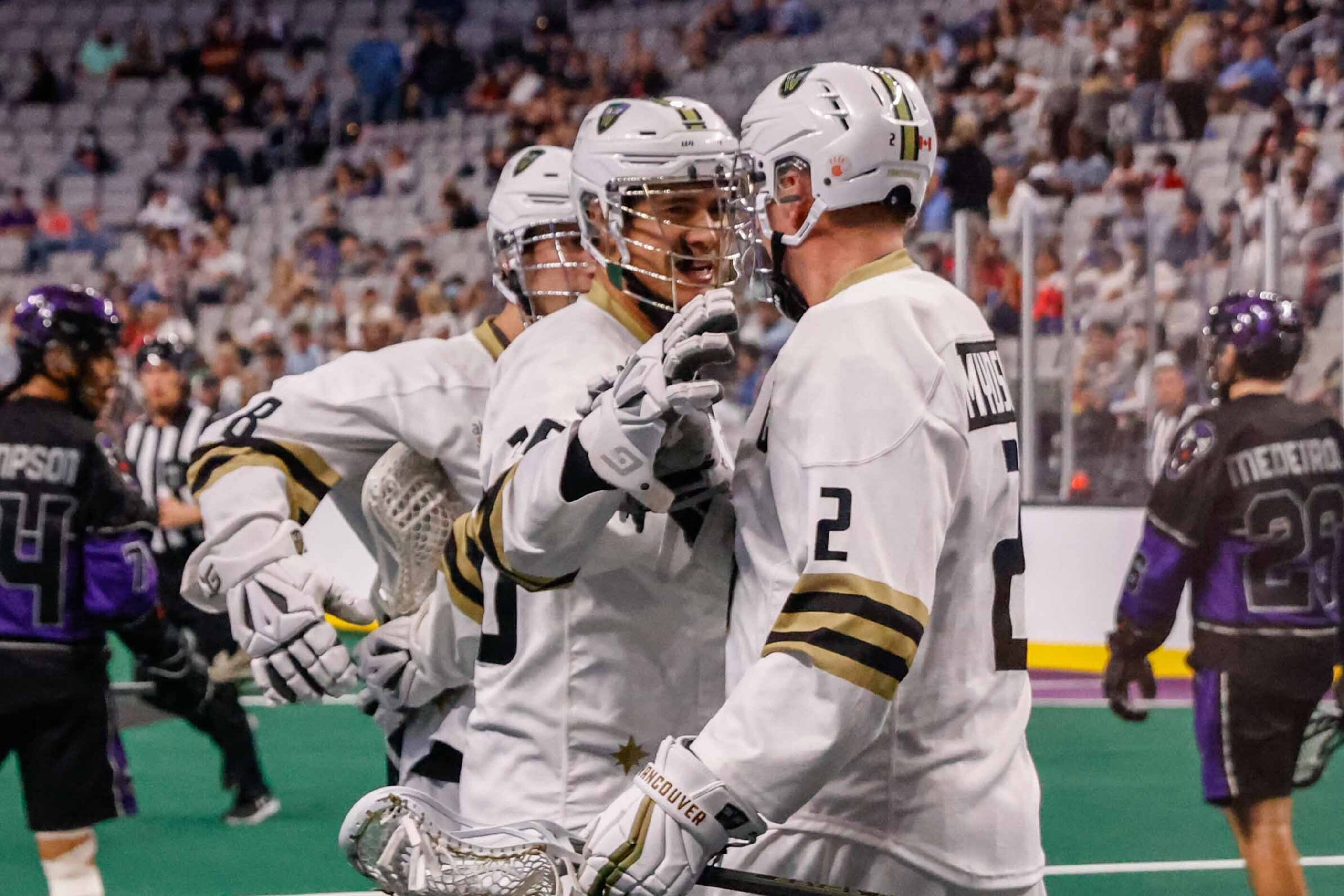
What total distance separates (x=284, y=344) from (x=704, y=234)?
1278 cm

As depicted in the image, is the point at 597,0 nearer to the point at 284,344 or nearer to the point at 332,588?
the point at 284,344

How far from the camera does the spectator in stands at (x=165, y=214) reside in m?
18.1

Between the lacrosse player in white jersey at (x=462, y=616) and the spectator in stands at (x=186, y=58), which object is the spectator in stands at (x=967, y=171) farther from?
the spectator in stands at (x=186, y=58)

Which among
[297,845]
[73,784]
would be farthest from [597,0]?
[73,784]

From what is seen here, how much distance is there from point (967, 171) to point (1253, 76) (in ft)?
6.35

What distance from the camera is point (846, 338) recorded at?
7.49ft

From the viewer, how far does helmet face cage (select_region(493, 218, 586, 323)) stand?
389 centimetres

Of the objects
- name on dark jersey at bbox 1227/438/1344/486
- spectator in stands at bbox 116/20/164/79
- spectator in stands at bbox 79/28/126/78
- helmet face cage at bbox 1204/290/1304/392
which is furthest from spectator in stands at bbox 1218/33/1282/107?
spectator in stands at bbox 79/28/126/78

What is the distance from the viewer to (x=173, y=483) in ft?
26.5

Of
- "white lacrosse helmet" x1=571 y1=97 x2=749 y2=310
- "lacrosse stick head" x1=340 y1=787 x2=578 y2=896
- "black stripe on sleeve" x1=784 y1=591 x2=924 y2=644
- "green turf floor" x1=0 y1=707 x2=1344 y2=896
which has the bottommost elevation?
"green turf floor" x1=0 y1=707 x2=1344 y2=896

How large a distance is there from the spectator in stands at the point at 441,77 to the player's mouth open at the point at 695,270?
16444 mm

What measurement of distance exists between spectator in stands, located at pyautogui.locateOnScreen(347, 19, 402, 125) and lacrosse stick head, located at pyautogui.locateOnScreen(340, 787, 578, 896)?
17321 mm

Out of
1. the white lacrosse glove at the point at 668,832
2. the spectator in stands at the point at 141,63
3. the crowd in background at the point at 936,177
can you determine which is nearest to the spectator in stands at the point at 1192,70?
the crowd in background at the point at 936,177

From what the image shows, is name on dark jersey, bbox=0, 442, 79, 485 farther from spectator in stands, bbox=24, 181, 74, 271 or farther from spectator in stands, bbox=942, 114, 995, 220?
spectator in stands, bbox=24, 181, 74, 271
